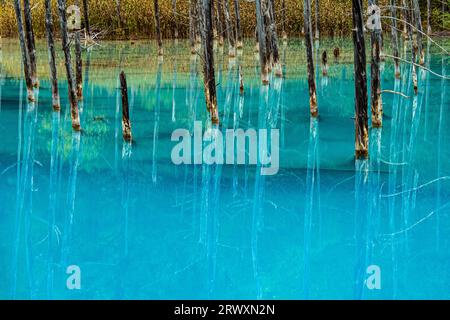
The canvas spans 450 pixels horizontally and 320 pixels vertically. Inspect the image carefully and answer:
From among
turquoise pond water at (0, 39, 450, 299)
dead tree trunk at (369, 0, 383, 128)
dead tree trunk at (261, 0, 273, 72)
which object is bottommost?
turquoise pond water at (0, 39, 450, 299)

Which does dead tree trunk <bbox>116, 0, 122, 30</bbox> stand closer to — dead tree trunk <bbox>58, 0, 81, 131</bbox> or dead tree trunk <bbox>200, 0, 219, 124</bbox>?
dead tree trunk <bbox>58, 0, 81, 131</bbox>

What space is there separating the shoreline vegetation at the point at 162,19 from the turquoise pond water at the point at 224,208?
25558 millimetres

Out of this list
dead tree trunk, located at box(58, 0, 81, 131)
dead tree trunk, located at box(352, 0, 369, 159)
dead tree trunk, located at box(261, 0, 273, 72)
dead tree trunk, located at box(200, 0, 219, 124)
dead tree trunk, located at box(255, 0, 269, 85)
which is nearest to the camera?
dead tree trunk, located at box(352, 0, 369, 159)

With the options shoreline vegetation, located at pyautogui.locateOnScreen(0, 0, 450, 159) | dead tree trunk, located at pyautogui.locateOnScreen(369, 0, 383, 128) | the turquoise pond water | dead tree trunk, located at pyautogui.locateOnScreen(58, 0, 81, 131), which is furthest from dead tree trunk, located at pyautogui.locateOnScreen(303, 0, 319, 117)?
dead tree trunk, located at pyautogui.locateOnScreen(58, 0, 81, 131)

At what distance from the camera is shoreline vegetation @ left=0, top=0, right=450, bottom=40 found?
4744cm

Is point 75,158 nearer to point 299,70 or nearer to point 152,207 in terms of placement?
point 152,207

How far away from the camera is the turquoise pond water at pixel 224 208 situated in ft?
29.3

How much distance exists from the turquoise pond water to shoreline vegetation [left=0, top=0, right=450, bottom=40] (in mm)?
25558

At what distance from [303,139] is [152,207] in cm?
631

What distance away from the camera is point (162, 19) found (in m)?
47.3

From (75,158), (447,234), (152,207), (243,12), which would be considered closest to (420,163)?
(447,234)

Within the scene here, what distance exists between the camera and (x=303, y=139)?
17.6 m

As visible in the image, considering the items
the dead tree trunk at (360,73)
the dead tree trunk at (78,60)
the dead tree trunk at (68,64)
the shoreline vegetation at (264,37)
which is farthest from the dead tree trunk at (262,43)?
the dead tree trunk at (360,73)

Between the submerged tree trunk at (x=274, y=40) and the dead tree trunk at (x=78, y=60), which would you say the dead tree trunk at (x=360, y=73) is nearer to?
the dead tree trunk at (x=78, y=60)
